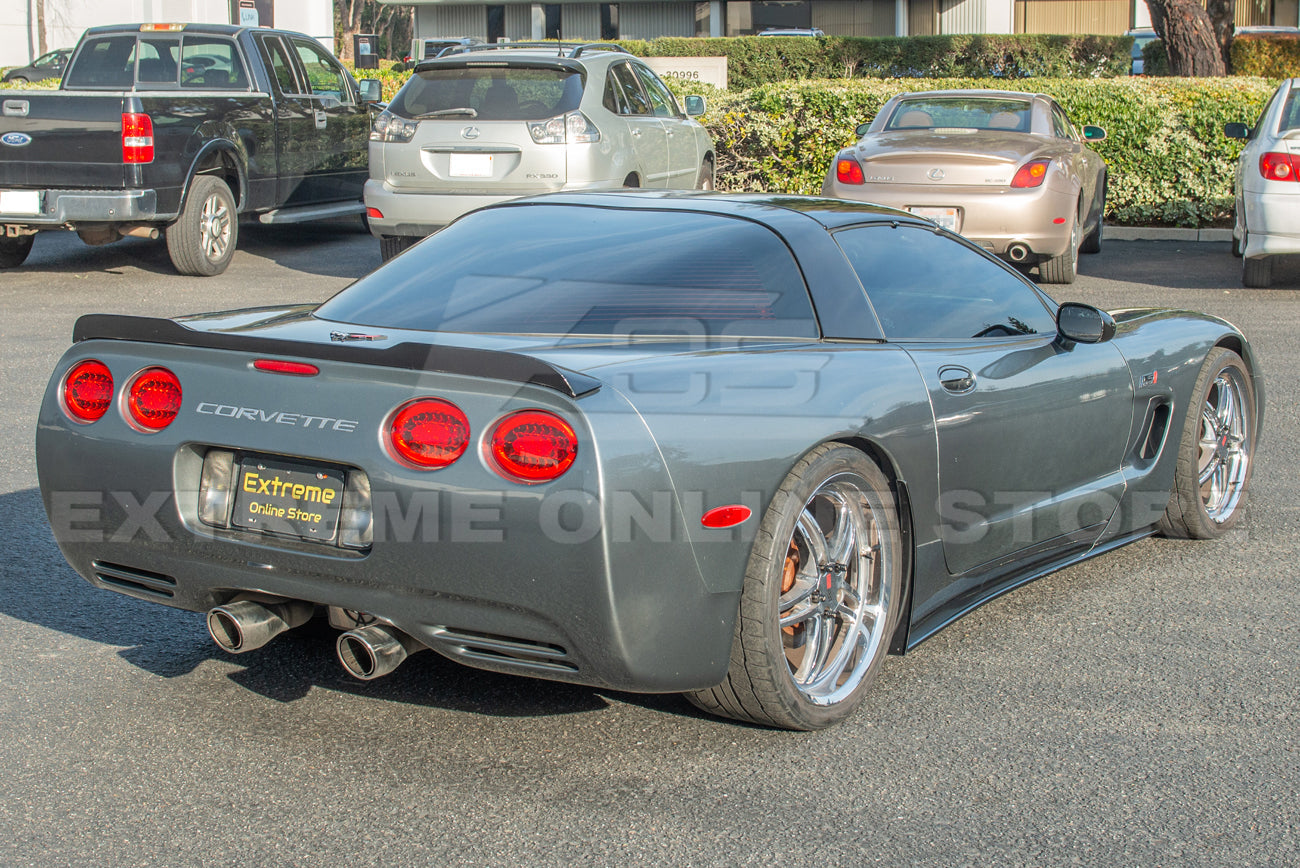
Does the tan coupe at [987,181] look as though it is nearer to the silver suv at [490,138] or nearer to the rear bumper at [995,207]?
the rear bumper at [995,207]

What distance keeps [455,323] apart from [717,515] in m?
1.01

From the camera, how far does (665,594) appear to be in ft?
10.3

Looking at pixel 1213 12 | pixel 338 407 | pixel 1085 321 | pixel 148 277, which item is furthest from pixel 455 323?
pixel 1213 12

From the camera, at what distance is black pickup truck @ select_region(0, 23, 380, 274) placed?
11.0 meters

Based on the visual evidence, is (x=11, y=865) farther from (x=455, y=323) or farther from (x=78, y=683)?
(x=455, y=323)

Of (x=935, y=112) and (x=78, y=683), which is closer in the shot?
(x=78, y=683)

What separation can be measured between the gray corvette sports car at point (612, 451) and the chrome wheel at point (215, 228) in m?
8.28

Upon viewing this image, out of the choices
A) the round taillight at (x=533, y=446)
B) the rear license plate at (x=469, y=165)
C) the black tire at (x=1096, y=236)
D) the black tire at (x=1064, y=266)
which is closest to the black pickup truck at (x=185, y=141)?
the rear license plate at (x=469, y=165)

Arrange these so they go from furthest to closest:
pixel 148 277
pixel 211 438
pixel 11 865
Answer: pixel 148 277 < pixel 211 438 < pixel 11 865

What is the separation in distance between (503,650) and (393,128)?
876 centimetres

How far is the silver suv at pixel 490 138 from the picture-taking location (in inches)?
432

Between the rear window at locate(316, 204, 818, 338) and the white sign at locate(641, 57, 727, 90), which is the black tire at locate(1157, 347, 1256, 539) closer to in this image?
the rear window at locate(316, 204, 818, 338)

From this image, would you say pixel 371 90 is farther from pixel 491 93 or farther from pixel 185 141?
pixel 491 93

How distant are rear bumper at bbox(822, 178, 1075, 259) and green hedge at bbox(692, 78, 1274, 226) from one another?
469 cm
